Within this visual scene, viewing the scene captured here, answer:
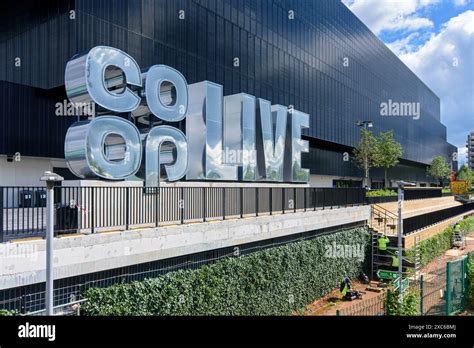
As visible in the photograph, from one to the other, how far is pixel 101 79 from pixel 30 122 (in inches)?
287

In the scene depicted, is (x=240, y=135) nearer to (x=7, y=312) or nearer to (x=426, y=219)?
(x=7, y=312)

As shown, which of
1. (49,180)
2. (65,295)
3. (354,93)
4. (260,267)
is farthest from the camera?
(354,93)

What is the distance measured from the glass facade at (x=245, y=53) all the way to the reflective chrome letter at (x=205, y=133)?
5318mm

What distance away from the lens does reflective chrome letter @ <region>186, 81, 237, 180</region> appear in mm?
15305

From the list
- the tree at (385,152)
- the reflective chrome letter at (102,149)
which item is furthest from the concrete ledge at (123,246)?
the tree at (385,152)

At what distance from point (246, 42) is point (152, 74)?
16.1 metres

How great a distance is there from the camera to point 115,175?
10.5 metres

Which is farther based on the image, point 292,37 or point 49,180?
point 292,37

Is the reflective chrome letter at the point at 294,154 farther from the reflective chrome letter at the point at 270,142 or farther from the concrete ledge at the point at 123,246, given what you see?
the concrete ledge at the point at 123,246

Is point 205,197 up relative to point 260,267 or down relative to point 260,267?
up

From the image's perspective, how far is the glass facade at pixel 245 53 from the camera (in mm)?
16344
